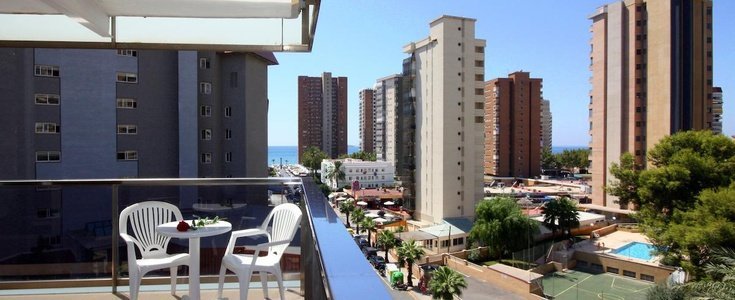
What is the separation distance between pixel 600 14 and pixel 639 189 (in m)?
21.4

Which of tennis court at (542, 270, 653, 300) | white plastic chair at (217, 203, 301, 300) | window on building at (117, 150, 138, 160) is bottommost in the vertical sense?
tennis court at (542, 270, 653, 300)

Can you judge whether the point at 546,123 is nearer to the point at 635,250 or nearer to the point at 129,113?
the point at 635,250

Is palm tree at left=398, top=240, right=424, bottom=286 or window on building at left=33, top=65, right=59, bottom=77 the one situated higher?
window on building at left=33, top=65, right=59, bottom=77

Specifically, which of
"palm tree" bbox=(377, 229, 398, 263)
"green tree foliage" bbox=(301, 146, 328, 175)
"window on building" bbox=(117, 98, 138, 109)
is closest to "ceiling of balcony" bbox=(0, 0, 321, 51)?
"window on building" bbox=(117, 98, 138, 109)

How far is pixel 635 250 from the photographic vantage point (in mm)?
25031

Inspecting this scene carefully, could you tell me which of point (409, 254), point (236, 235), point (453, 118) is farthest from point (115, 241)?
point (453, 118)

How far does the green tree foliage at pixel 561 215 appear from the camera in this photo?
27.4m

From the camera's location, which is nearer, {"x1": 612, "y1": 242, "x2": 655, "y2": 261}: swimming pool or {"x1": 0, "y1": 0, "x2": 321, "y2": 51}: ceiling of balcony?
{"x1": 0, "y1": 0, "x2": 321, "y2": 51}: ceiling of balcony

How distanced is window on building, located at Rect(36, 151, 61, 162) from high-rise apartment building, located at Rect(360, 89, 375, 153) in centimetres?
7156

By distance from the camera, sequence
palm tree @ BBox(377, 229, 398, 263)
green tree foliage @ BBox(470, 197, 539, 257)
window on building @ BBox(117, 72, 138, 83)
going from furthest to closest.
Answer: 1. green tree foliage @ BBox(470, 197, 539, 257)
2. palm tree @ BBox(377, 229, 398, 263)
3. window on building @ BBox(117, 72, 138, 83)

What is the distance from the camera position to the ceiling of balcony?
2482 mm

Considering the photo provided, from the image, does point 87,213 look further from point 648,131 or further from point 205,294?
point 648,131

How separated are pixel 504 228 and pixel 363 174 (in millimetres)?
34994

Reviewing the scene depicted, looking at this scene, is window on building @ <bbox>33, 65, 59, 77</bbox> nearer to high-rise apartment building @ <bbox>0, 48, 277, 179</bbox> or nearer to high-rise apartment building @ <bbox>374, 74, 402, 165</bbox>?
high-rise apartment building @ <bbox>0, 48, 277, 179</bbox>
